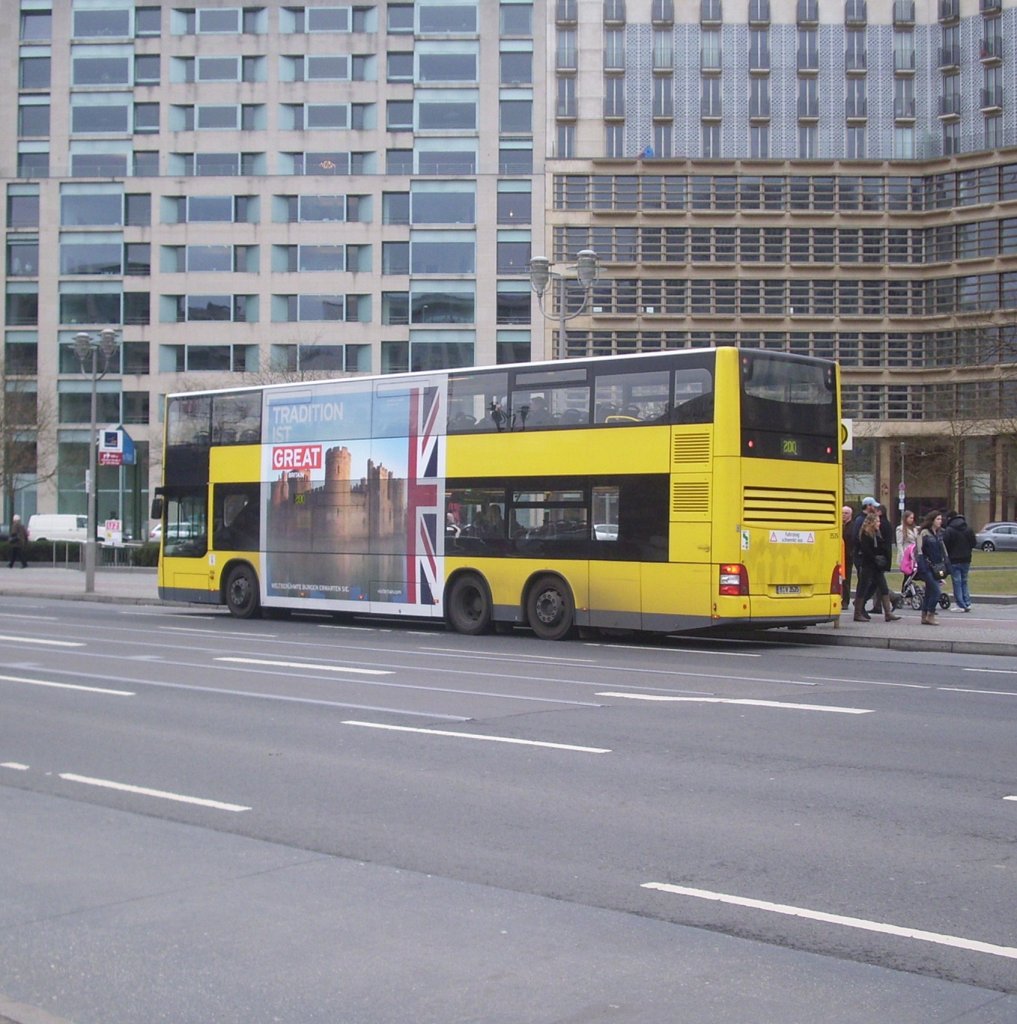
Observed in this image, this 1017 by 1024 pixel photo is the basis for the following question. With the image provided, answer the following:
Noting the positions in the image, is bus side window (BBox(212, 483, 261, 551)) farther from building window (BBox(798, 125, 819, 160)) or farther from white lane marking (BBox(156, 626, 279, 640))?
building window (BBox(798, 125, 819, 160))

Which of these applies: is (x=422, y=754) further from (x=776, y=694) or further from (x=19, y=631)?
(x=19, y=631)

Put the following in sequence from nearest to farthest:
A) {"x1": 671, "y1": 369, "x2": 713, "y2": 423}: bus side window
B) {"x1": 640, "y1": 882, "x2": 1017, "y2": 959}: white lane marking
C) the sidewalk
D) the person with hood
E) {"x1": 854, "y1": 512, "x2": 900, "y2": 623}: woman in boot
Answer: {"x1": 640, "y1": 882, "x2": 1017, "y2": 959}: white lane marking
{"x1": 671, "y1": 369, "x2": 713, "y2": 423}: bus side window
the sidewalk
{"x1": 854, "y1": 512, "x2": 900, "y2": 623}: woman in boot
the person with hood

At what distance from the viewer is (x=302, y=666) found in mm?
17359

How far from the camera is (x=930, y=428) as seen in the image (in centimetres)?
7250

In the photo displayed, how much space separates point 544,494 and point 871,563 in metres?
5.66

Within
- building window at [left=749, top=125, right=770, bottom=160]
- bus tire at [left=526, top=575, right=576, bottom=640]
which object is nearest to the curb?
bus tire at [left=526, top=575, right=576, bottom=640]

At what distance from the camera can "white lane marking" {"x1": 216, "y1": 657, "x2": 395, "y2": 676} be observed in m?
16.6

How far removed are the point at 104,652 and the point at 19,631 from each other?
4.59m

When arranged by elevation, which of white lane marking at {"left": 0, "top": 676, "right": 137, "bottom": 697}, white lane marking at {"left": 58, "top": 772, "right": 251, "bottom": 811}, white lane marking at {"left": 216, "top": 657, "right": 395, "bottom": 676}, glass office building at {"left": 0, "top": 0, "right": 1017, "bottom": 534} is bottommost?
white lane marking at {"left": 58, "top": 772, "right": 251, "bottom": 811}

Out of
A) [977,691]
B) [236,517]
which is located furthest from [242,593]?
[977,691]

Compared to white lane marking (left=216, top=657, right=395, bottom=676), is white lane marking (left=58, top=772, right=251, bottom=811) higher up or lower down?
lower down

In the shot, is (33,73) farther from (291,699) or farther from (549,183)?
(291,699)

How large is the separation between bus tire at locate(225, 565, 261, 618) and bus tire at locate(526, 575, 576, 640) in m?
6.87

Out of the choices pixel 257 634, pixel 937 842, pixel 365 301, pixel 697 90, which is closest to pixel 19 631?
pixel 257 634
